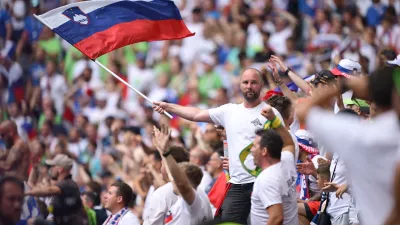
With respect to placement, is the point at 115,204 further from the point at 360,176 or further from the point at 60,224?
the point at 360,176

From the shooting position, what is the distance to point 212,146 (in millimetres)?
12656

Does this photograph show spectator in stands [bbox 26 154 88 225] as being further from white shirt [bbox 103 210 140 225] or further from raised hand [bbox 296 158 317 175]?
A: raised hand [bbox 296 158 317 175]

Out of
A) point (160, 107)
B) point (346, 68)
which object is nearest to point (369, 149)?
point (160, 107)

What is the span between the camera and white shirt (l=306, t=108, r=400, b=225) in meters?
5.33

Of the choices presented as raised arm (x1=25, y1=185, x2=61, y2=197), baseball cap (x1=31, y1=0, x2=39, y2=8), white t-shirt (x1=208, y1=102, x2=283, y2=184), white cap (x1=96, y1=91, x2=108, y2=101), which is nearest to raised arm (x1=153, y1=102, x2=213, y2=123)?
white t-shirt (x1=208, y1=102, x2=283, y2=184)

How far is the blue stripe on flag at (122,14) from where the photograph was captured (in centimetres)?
1095

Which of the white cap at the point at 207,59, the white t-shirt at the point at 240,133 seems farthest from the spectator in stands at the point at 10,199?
the white cap at the point at 207,59

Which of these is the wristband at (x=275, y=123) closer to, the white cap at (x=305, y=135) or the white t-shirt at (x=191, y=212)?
the white t-shirt at (x=191, y=212)

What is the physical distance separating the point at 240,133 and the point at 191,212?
0.93 metres

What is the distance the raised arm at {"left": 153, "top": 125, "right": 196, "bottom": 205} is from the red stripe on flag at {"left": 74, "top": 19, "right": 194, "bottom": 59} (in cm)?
247

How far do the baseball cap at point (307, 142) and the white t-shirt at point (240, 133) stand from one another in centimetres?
92

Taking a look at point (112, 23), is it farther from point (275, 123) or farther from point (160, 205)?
point (275, 123)

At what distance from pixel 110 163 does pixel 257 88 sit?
6179 millimetres

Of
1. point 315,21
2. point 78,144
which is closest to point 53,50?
point 78,144
